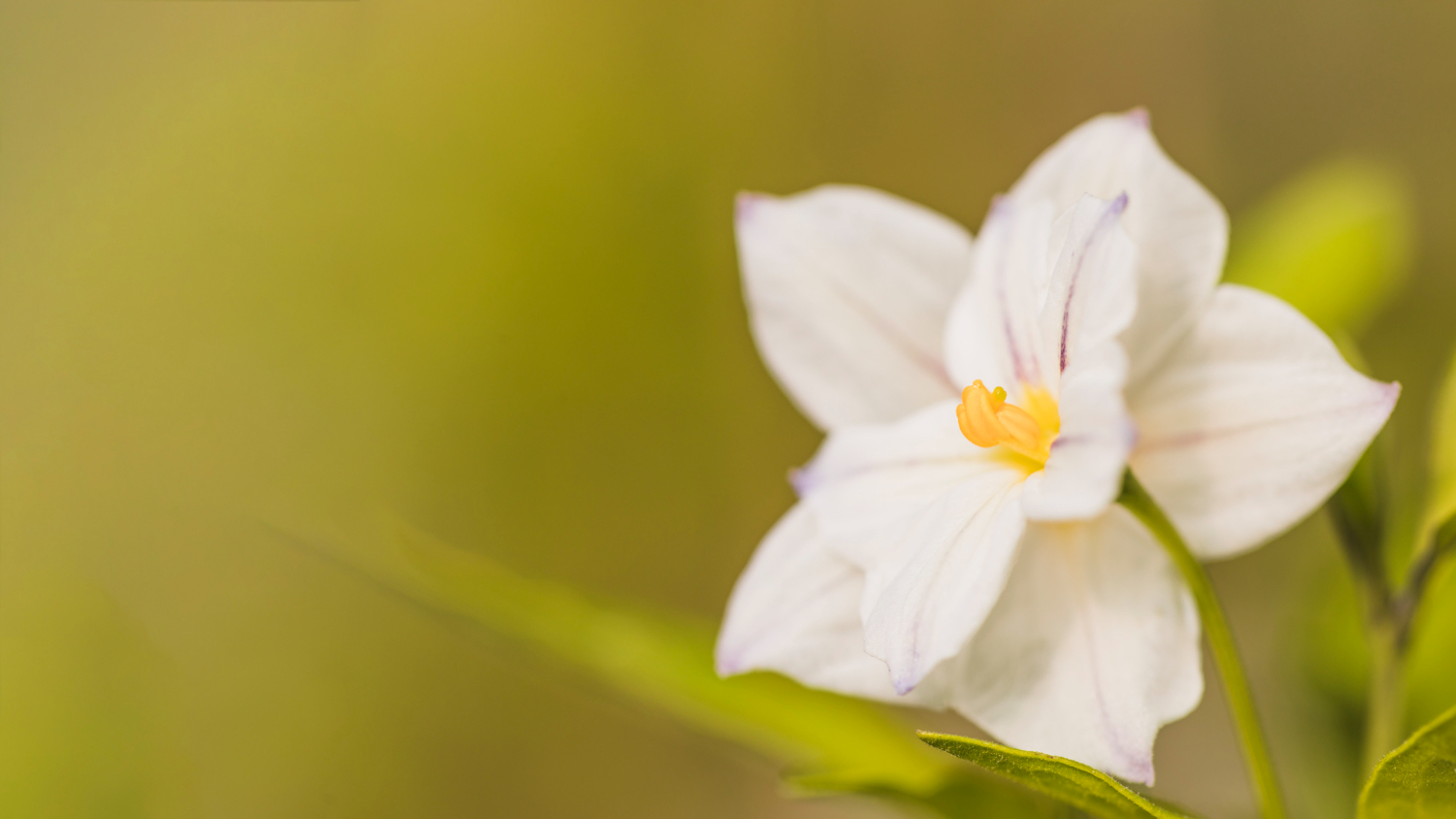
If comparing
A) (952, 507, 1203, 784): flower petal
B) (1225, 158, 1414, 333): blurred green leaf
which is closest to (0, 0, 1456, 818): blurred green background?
(1225, 158, 1414, 333): blurred green leaf

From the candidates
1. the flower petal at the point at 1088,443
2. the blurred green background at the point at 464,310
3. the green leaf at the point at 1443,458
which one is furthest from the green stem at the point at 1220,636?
the blurred green background at the point at 464,310

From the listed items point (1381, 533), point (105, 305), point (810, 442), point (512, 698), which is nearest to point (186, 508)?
point (105, 305)

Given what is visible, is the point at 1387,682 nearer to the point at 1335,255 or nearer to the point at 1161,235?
the point at 1161,235

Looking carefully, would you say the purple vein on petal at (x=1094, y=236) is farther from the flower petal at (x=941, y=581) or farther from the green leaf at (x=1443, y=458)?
the green leaf at (x=1443, y=458)

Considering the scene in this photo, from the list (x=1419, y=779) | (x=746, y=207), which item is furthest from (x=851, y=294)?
(x=1419, y=779)

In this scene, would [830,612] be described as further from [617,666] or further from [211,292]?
[211,292]

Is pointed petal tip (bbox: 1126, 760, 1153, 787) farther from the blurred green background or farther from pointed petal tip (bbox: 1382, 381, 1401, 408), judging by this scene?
the blurred green background
